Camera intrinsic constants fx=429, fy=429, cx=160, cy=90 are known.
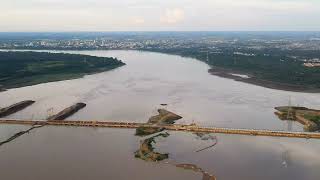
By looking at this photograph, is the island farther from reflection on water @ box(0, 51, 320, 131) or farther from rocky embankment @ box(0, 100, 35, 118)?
rocky embankment @ box(0, 100, 35, 118)

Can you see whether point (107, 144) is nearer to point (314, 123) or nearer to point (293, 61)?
point (314, 123)

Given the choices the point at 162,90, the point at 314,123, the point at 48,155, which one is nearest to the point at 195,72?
the point at 162,90

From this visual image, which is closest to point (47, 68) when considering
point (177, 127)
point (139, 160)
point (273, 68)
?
point (273, 68)

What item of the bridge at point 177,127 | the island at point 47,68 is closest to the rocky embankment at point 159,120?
the bridge at point 177,127

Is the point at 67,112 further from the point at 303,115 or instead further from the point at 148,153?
the point at 303,115

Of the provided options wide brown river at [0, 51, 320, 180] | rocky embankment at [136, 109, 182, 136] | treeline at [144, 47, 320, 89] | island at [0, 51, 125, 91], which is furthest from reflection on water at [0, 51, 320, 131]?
treeline at [144, 47, 320, 89]

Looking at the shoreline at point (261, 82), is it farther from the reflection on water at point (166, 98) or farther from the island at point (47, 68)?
the island at point (47, 68)
